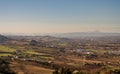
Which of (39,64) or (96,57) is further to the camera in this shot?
(96,57)

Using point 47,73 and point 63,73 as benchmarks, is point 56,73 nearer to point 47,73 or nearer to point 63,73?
point 63,73

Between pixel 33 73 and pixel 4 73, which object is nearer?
pixel 4 73

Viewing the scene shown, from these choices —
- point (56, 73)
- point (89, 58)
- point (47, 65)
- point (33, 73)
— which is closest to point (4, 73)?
point (56, 73)

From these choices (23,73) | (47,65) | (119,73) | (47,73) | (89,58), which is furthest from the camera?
(89,58)

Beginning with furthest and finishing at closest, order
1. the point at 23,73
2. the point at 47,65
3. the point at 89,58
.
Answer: the point at 89,58 < the point at 47,65 < the point at 23,73

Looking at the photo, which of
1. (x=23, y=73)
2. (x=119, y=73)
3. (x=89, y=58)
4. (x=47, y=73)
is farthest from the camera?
(x=89, y=58)

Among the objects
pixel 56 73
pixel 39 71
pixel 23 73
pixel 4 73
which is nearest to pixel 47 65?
pixel 39 71

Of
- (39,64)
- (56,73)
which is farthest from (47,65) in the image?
(56,73)

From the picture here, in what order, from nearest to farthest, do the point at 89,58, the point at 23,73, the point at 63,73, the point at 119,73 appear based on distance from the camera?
the point at 63,73, the point at 119,73, the point at 23,73, the point at 89,58

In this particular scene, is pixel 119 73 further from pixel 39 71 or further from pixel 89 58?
pixel 89 58
